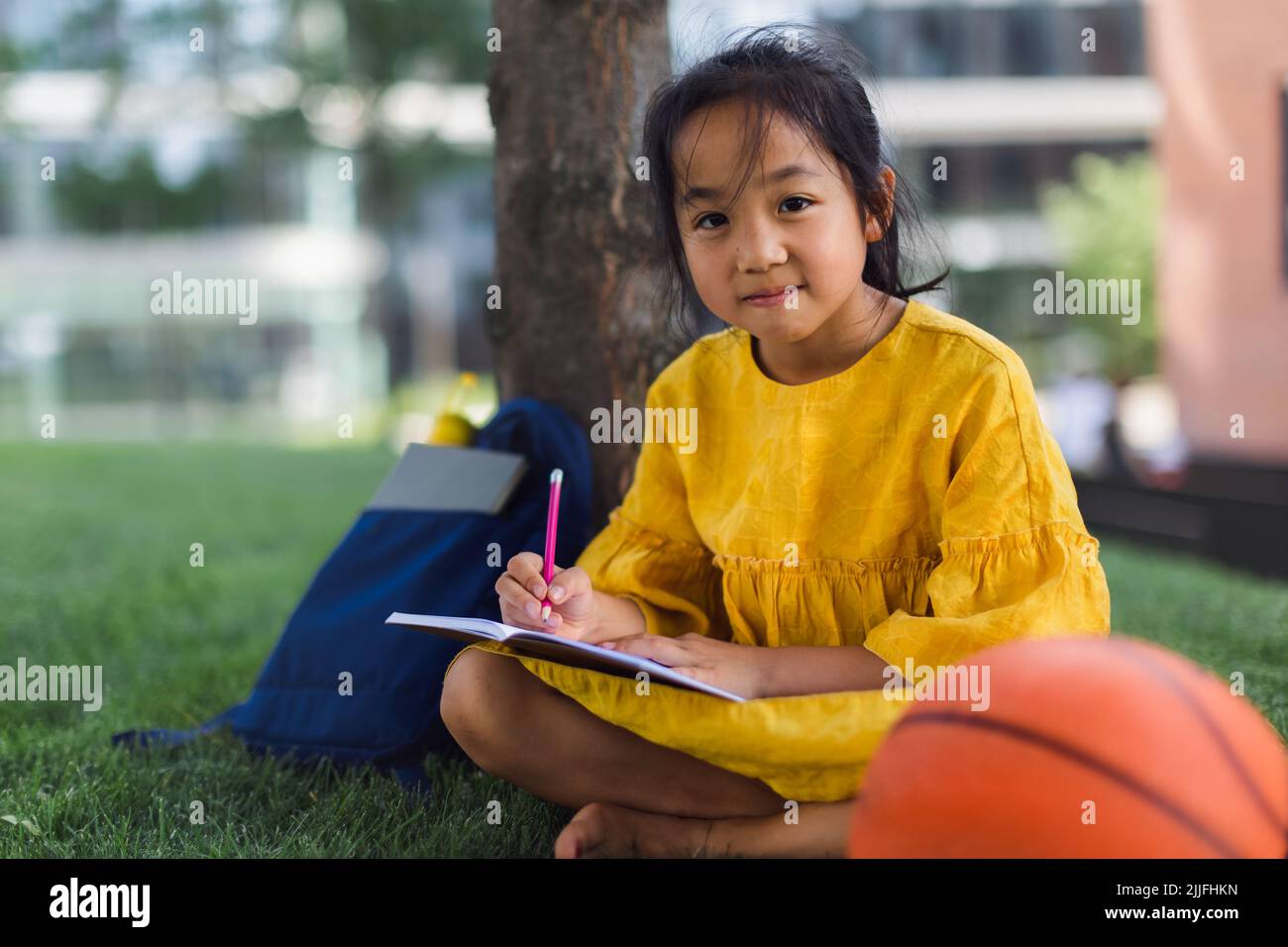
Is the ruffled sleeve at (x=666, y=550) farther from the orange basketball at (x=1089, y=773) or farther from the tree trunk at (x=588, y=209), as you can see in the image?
the orange basketball at (x=1089, y=773)

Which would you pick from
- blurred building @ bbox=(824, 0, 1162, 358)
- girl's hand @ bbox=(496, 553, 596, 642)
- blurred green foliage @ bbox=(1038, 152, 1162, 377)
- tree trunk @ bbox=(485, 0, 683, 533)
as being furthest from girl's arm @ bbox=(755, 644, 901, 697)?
blurred building @ bbox=(824, 0, 1162, 358)

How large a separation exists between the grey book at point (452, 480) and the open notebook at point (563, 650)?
2.70ft

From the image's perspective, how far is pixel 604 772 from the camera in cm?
221

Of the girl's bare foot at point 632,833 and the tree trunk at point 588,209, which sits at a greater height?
the tree trunk at point 588,209

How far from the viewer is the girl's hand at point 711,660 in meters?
2.09

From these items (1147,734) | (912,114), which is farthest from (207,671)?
(1147,734)

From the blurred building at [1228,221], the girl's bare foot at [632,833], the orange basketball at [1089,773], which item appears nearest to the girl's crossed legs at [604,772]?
the girl's bare foot at [632,833]

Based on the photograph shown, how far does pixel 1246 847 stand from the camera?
62.4 inches

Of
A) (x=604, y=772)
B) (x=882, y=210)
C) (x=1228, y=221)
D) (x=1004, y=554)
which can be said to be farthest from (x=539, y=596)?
(x=1228, y=221)

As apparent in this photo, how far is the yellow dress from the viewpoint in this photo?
198 centimetres

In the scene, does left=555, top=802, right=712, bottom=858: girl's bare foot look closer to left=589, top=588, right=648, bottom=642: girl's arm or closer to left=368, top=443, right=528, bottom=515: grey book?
left=589, top=588, right=648, bottom=642: girl's arm

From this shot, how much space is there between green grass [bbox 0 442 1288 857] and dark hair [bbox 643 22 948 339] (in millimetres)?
1194

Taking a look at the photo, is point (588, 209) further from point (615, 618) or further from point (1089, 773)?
point (1089, 773)
